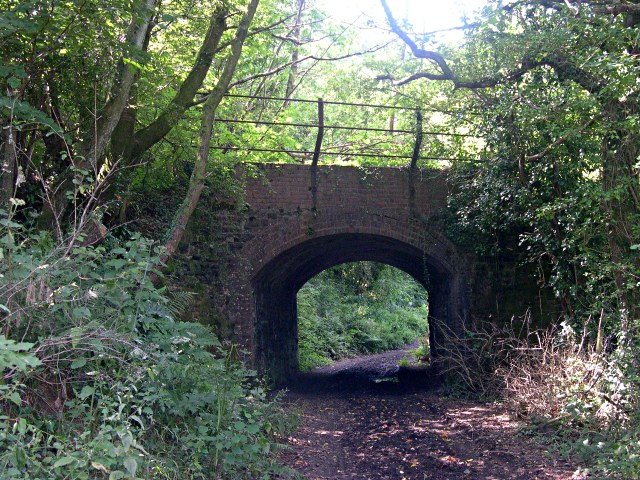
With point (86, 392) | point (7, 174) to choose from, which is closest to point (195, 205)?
point (7, 174)

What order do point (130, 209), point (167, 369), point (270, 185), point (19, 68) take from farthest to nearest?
point (270, 185) < point (130, 209) < point (19, 68) < point (167, 369)

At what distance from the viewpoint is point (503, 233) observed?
11.4 m

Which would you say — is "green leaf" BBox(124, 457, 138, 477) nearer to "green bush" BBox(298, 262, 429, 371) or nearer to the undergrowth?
the undergrowth

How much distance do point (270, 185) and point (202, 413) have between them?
6230 mm

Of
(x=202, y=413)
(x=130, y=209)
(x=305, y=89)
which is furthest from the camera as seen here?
(x=305, y=89)

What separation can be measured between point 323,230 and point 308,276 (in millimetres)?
4702

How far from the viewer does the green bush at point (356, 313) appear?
20.2 metres

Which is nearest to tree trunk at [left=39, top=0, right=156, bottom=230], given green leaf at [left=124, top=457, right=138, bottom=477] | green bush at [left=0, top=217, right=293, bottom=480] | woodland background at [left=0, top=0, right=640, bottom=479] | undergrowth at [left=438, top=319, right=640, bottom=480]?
woodland background at [left=0, top=0, right=640, bottom=479]

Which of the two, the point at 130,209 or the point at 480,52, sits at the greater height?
the point at 480,52

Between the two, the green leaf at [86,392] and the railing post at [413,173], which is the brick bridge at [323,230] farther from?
the green leaf at [86,392]

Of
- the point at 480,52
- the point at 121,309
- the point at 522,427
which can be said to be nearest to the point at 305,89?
the point at 480,52

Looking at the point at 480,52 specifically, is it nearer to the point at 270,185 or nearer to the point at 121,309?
the point at 270,185

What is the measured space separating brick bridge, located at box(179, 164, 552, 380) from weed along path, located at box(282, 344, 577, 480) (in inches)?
68.5

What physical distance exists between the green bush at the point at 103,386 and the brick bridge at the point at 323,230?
5.21 m
